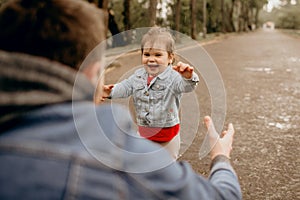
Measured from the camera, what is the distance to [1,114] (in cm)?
105

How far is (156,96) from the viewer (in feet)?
9.39

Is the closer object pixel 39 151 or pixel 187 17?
pixel 39 151

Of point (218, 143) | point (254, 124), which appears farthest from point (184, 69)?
point (254, 124)

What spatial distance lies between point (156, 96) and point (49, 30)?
5.99ft

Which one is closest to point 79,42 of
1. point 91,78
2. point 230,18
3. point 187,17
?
point 91,78

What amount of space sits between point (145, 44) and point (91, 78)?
5.71 ft

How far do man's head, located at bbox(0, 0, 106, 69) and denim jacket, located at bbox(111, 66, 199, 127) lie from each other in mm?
1693

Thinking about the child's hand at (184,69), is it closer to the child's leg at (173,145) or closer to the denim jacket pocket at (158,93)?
the denim jacket pocket at (158,93)

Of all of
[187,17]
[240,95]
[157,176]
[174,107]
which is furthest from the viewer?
[187,17]

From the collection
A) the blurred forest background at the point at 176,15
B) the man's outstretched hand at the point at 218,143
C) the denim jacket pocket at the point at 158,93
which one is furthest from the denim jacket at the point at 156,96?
the blurred forest background at the point at 176,15

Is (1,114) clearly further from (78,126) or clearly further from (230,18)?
(230,18)

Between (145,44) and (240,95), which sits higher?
(145,44)

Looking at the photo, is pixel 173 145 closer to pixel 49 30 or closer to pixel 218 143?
pixel 218 143

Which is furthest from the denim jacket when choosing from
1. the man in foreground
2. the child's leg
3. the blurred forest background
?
the blurred forest background
